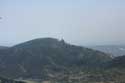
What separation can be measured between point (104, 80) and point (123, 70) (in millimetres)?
23698

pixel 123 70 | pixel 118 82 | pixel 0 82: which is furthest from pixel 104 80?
pixel 0 82

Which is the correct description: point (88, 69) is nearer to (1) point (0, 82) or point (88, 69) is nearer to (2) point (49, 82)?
(2) point (49, 82)

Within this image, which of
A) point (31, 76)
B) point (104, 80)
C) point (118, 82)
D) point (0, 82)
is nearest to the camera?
point (0, 82)

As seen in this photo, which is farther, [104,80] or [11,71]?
[11,71]

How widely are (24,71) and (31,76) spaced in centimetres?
1157

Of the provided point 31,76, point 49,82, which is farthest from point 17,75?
point 49,82

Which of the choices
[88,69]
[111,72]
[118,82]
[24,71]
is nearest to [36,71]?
[24,71]

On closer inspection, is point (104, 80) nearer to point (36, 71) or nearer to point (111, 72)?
point (111, 72)

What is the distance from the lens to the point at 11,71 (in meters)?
198

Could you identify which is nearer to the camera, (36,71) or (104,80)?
(104,80)

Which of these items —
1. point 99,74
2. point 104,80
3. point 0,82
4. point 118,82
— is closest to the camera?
point 0,82

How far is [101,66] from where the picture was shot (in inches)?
7726

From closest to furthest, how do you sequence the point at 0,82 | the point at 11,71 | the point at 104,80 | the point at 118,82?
1. the point at 0,82
2. the point at 118,82
3. the point at 104,80
4. the point at 11,71

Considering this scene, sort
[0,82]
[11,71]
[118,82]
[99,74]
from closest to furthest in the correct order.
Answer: [0,82], [118,82], [99,74], [11,71]
